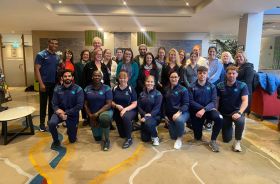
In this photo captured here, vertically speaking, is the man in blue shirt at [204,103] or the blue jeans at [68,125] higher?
the man in blue shirt at [204,103]

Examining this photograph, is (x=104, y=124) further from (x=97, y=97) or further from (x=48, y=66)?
(x=48, y=66)

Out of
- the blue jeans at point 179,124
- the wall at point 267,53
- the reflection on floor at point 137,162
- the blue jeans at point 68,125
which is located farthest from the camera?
the wall at point 267,53

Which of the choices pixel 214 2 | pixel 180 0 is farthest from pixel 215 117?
pixel 180 0

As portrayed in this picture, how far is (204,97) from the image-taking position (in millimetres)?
3316

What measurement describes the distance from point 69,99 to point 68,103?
0.06 meters

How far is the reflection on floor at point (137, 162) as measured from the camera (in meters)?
2.44

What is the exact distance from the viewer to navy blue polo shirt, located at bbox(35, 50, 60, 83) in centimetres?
367


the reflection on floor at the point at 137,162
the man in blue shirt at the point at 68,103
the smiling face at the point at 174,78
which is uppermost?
the smiling face at the point at 174,78

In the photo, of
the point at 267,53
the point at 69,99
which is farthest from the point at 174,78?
A: the point at 267,53

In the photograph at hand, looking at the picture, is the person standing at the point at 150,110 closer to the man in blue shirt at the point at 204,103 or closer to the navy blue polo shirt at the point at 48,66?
the man in blue shirt at the point at 204,103

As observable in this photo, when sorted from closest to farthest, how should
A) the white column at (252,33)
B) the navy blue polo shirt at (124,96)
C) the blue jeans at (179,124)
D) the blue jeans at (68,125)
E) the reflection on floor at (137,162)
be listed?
1. the reflection on floor at (137,162)
2. the blue jeans at (68,125)
3. the blue jeans at (179,124)
4. the navy blue polo shirt at (124,96)
5. the white column at (252,33)

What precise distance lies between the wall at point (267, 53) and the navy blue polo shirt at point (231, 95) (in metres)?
10.1

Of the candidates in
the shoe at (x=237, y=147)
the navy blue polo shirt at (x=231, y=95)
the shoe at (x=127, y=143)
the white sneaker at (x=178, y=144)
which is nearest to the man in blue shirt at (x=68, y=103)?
the shoe at (x=127, y=143)

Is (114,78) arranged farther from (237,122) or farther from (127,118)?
(237,122)
